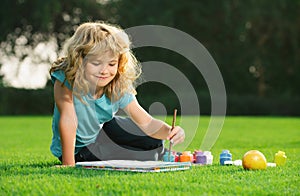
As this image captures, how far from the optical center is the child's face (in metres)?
4.00

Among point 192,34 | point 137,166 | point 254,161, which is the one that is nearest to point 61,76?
point 137,166

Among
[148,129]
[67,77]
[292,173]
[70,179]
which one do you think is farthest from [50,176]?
[292,173]

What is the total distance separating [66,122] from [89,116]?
15.7 inches

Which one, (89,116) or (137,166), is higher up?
(89,116)

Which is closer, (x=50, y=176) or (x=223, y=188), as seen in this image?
(x=223, y=188)

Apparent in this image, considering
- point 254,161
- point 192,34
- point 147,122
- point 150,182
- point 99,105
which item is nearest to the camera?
point 150,182

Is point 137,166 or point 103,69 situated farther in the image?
point 103,69

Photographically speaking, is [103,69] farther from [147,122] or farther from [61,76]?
[147,122]

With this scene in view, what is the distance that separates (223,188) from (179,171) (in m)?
0.75

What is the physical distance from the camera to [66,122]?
13.0 feet

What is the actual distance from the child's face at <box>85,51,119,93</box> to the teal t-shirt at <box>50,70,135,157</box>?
0.23 metres

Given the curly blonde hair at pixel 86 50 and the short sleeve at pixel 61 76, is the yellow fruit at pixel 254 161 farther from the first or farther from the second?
the short sleeve at pixel 61 76

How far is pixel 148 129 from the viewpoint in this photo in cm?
451

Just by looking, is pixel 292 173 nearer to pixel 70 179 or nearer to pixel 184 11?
pixel 70 179
